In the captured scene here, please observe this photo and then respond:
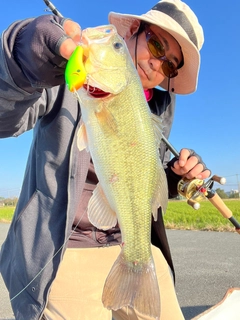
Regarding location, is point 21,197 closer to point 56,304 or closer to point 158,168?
point 56,304

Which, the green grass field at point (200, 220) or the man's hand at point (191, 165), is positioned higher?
the man's hand at point (191, 165)

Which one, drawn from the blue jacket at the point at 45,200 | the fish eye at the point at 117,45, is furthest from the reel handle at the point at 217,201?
the fish eye at the point at 117,45

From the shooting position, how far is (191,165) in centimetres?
280

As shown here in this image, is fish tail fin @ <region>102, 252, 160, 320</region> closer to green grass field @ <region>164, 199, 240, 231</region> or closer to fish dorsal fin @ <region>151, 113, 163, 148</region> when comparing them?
fish dorsal fin @ <region>151, 113, 163, 148</region>

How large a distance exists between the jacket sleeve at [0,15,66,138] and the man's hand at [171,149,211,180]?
129cm

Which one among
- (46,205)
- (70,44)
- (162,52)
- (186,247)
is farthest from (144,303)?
(186,247)

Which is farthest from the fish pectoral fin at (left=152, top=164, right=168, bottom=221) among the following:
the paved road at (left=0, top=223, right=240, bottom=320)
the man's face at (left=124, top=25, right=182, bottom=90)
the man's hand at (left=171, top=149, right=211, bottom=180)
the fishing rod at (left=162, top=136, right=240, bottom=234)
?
the paved road at (left=0, top=223, right=240, bottom=320)

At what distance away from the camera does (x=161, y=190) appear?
2029 millimetres

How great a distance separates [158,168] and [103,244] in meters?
1.11

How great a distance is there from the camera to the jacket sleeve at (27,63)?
1.78m

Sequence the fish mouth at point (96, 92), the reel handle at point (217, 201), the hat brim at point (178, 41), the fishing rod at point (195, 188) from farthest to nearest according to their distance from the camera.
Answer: the reel handle at point (217, 201), the fishing rod at point (195, 188), the hat brim at point (178, 41), the fish mouth at point (96, 92)

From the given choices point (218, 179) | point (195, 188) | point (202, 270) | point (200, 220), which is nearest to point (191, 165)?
point (195, 188)

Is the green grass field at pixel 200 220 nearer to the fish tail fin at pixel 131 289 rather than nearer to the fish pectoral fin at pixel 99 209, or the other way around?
the fish tail fin at pixel 131 289

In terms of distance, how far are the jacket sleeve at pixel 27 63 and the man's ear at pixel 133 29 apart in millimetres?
1300
